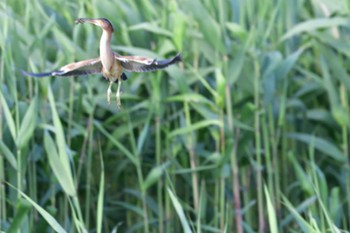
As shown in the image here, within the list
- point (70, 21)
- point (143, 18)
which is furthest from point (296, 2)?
point (70, 21)

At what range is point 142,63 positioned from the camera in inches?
61.2

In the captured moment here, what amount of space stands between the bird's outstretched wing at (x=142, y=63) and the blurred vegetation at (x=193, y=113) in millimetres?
1855

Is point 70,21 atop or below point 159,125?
atop

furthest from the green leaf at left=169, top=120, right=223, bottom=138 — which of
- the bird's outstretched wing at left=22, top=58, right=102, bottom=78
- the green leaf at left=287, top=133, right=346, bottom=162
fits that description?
the bird's outstretched wing at left=22, top=58, right=102, bottom=78

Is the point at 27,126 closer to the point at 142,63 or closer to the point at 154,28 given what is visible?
the point at 154,28

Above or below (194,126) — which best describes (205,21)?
above

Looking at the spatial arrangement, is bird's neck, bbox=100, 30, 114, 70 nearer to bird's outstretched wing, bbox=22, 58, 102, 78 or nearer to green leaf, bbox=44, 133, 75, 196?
bird's outstretched wing, bbox=22, 58, 102, 78

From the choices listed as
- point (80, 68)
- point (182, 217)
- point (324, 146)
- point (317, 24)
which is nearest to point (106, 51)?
point (80, 68)

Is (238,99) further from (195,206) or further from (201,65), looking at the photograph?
(195,206)

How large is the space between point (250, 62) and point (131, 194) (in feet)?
2.64

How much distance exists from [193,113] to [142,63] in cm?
256

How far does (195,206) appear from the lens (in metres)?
3.82

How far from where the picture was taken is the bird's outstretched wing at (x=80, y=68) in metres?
1.55

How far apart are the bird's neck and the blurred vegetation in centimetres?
194
